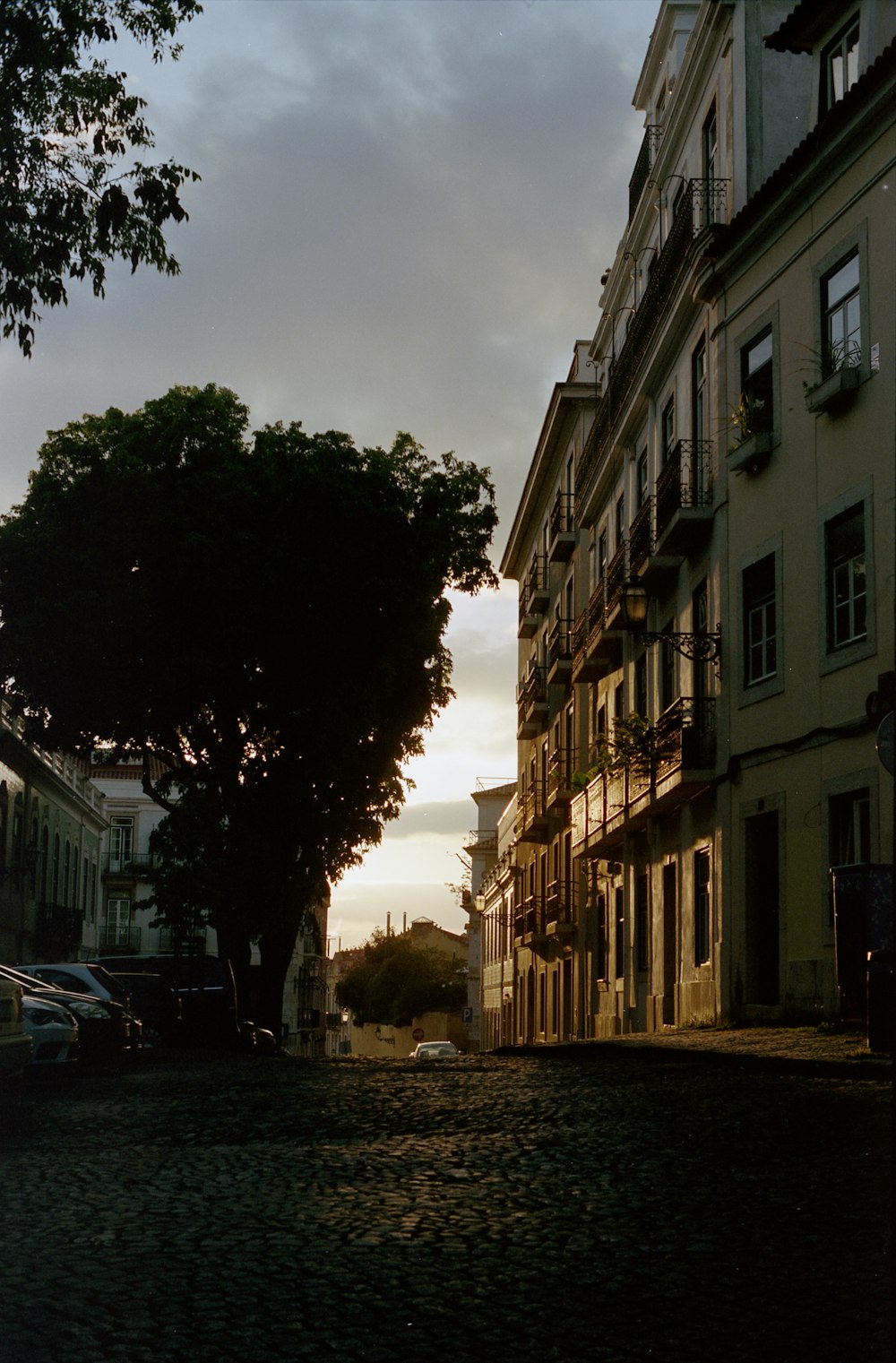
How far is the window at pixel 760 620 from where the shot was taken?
20.7 metres

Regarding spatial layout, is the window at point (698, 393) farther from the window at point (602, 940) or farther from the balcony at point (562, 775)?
the balcony at point (562, 775)

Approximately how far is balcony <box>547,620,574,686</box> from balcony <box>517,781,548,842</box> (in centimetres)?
327

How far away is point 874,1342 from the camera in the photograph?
178 inches

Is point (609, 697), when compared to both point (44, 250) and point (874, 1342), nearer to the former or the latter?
point (44, 250)

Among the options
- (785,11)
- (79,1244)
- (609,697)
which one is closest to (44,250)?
(79,1244)

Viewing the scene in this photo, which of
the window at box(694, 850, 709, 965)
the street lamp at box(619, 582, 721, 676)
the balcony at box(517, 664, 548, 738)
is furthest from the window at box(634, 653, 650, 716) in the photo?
the balcony at box(517, 664, 548, 738)

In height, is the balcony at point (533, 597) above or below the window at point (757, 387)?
above

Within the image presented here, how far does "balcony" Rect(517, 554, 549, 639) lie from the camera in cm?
4481

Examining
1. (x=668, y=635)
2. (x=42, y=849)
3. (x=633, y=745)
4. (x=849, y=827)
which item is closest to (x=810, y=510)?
(x=849, y=827)

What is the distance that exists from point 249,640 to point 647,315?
873 cm

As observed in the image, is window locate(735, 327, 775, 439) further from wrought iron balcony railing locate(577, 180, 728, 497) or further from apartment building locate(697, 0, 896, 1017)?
wrought iron balcony railing locate(577, 180, 728, 497)

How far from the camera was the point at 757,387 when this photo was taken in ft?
70.4

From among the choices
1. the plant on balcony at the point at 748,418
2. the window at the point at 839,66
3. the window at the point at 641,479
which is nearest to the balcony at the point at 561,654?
the window at the point at 641,479

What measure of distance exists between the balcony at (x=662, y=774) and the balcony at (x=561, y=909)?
7.45m
